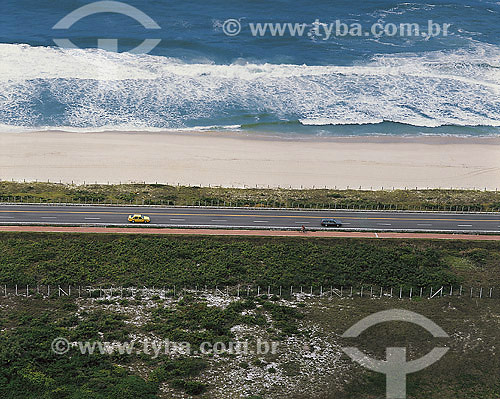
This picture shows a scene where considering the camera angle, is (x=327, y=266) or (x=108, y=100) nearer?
(x=327, y=266)

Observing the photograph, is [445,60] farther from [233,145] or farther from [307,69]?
[233,145]

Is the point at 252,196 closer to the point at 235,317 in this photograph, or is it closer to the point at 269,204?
the point at 269,204

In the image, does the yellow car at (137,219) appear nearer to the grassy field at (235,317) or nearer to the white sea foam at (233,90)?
the grassy field at (235,317)

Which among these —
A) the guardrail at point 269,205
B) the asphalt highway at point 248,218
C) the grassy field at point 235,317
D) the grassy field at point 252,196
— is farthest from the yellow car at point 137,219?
the grassy field at point 252,196

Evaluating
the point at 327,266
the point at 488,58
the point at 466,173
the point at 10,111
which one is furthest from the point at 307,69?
the point at 327,266

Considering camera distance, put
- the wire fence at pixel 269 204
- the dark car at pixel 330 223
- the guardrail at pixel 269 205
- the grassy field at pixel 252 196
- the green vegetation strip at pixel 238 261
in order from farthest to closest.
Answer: the grassy field at pixel 252 196 < the wire fence at pixel 269 204 < the guardrail at pixel 269 205 < the dark car at pixel 330 223 < the green vegetation strip at pixel 238 261

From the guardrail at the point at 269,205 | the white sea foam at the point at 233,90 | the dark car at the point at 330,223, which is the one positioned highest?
the white sea foam at the point at 233,90
